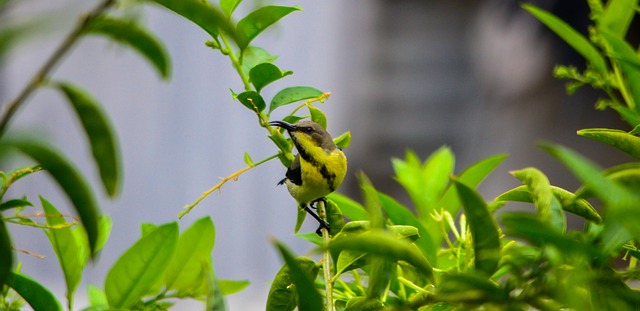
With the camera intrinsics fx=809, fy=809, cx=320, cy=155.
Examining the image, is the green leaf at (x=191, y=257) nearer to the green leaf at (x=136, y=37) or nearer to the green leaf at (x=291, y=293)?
the green leaf at (x=291, y=293)

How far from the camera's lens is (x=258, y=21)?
45cm

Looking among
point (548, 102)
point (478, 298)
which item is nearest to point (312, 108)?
point (478, 298)

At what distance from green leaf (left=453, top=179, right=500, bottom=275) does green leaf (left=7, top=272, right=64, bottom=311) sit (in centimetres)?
22

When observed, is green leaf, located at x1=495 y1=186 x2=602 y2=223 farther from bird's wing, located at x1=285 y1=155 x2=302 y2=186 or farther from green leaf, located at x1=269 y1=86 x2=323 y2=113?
bird's wing, located at x1=285 y1=155 x2=302 y2=186

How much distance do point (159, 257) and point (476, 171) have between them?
0.28 meters

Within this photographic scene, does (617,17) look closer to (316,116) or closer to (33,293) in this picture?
(316,116)

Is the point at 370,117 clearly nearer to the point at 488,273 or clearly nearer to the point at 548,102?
the point at 548,102

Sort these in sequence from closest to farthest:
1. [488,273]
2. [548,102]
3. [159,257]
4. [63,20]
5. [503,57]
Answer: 1. [63,20]
2. [488,273]
3. [159,257]
4. [548,102]
5. [503,57]

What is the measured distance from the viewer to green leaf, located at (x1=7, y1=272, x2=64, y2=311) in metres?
0.40

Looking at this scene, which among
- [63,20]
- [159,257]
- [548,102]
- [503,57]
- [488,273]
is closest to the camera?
[63,20]

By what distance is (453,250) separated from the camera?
525 mm

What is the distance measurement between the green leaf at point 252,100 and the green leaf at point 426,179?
0.21m

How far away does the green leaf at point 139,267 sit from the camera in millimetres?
445

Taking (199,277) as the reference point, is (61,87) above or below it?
above
